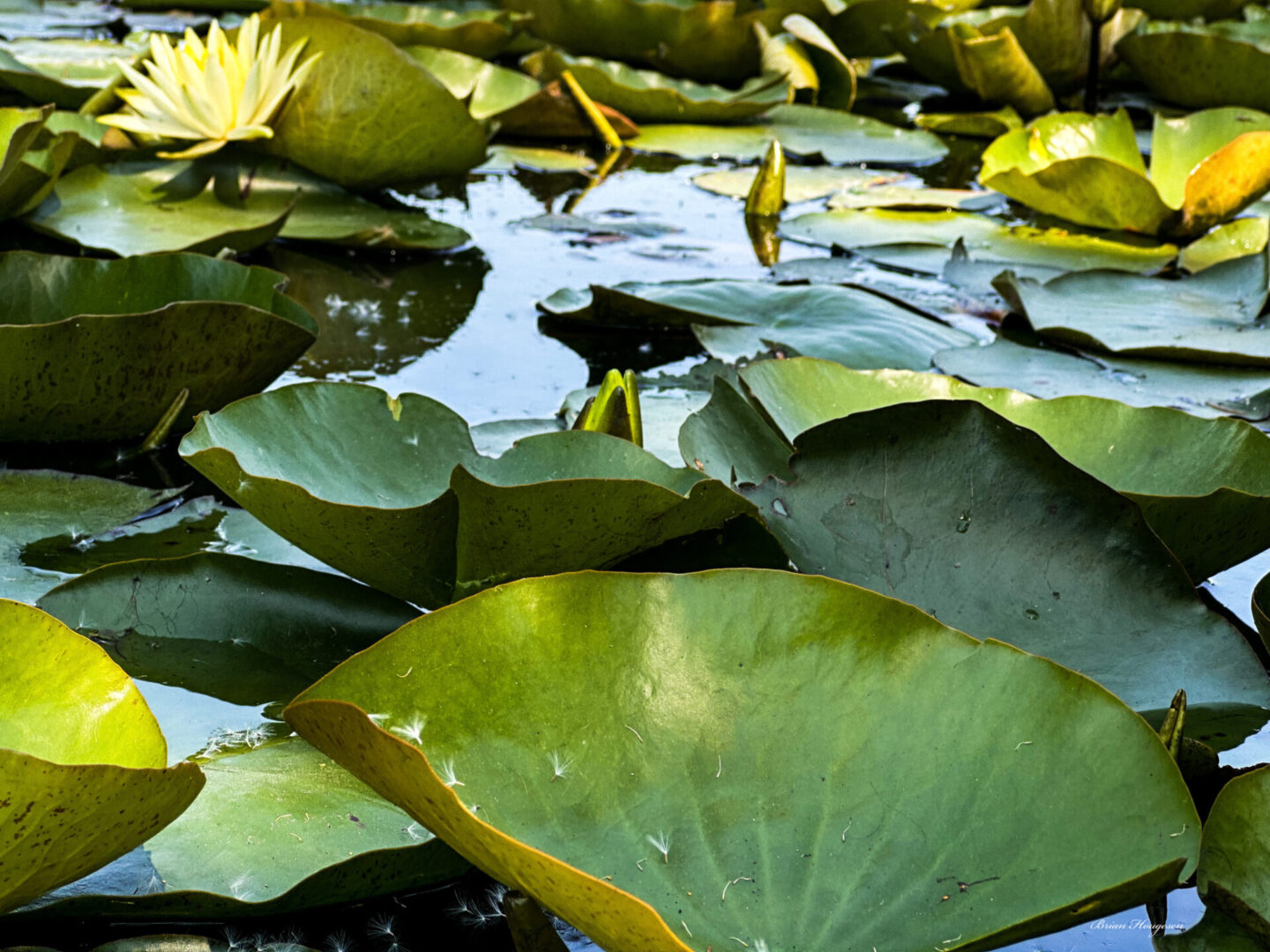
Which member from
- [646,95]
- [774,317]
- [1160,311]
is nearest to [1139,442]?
[774,317]

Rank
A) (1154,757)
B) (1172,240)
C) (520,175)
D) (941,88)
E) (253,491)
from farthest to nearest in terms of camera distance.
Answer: (941,88), (520,175), (1172,240), (253,491), (1154,757)

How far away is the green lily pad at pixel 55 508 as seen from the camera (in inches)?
41.4

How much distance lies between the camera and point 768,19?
378 centimetres

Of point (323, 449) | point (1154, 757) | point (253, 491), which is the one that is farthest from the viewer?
point (323, 449)

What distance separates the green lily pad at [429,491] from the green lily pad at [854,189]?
1.63m

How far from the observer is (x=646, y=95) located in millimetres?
3154

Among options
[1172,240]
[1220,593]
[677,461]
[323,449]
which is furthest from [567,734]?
[1172,240]

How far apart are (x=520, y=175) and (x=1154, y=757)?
92.9 inches

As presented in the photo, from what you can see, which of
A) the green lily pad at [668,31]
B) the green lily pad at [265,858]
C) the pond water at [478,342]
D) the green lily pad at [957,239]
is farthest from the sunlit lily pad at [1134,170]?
the green lily pad at [265,858]

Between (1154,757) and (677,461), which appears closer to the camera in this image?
(1154,757)

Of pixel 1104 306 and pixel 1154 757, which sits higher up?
pixel 1154 757

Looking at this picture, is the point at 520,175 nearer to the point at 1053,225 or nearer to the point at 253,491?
the point at 1053,225

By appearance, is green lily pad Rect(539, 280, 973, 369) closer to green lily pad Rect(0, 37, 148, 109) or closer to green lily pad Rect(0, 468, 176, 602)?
green lily pad Rect(0, 468, 176, 602)

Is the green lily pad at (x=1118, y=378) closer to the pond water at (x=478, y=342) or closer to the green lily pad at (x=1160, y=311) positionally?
the green lily pad at (x=1160, y=311)
